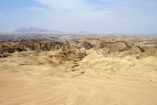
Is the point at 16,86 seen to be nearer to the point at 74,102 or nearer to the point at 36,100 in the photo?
the point at 36,100

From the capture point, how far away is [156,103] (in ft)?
16.4

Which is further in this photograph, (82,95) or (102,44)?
(102,44)

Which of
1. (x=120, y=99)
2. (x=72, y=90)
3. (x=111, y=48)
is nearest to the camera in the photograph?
(x=120, y=99)

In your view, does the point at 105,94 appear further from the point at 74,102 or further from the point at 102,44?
the point at 102,44

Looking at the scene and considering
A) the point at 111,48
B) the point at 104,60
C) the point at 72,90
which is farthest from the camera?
the point at 111,48

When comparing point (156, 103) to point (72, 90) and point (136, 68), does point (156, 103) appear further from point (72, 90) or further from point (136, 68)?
point (136, 68)

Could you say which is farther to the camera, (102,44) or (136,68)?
(102,44)

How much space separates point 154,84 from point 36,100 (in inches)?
210

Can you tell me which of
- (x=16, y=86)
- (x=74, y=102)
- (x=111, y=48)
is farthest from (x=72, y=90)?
(x=111, y=48)

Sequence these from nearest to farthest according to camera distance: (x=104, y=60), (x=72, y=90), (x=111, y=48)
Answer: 1. (x=72, y=90)
2. (x=104, y=60)
3. (x=111, y=48)

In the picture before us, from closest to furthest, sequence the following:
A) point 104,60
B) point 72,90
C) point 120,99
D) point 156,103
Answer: point 156,103 → point 120,99 → point 72,90 → point 104,60

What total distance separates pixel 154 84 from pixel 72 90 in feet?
12.7

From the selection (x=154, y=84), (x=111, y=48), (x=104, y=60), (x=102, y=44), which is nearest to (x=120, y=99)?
(x=154, y=84)

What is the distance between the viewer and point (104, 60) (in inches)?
571
